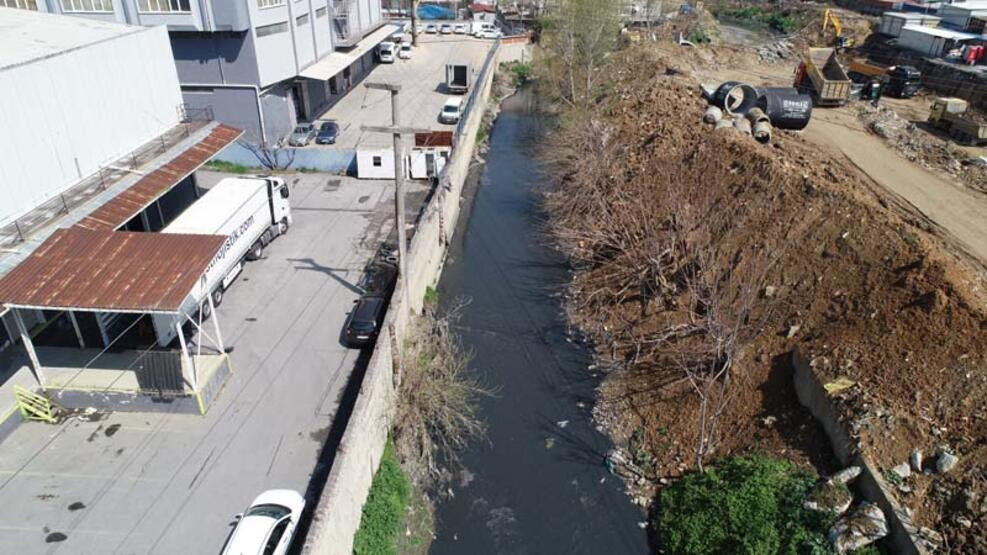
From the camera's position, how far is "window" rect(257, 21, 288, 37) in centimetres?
3728

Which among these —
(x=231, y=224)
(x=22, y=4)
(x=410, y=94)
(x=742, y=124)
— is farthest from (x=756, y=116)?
(x=22, y=4)

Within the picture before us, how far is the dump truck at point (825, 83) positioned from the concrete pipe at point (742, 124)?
9.60 metres

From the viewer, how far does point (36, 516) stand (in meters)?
16.2

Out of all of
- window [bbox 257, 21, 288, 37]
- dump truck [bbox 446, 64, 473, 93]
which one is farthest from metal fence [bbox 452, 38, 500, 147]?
window [bbox 257, 21, 288, 37]

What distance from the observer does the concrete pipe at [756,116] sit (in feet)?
115

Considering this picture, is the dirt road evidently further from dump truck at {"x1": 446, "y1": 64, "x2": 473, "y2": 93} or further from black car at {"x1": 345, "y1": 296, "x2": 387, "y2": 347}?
dump truck at {"x1": 446, "y1": 64, "x2": 473, "y2": 93}

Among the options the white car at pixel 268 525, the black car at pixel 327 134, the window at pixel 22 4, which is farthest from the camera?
the black car at pixel 327 134

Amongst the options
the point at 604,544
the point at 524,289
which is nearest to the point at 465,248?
the point at 524,289

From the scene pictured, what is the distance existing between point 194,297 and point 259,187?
8363 mm

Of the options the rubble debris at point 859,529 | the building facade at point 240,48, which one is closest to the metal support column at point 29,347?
the building facade at point 240,48

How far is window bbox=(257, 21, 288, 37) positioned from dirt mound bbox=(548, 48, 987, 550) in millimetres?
19771

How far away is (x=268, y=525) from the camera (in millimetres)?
14961

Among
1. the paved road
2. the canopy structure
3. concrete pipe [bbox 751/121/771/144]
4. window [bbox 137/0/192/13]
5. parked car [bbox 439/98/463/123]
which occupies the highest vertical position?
window [bbox 137/0/192/13]

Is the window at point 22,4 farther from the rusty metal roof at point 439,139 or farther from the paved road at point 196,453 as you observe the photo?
the paved road at point 196,453
